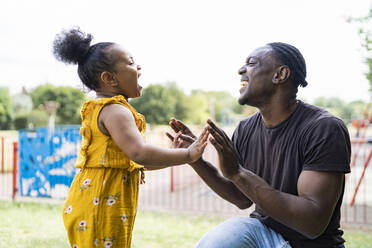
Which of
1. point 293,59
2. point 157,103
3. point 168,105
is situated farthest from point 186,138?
point 168,105

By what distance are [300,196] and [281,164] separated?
0.25 meters

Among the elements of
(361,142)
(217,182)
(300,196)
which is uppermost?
(300,196)

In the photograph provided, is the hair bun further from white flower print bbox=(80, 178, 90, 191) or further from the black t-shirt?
the black t-shirt

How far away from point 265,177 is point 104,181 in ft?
2.81

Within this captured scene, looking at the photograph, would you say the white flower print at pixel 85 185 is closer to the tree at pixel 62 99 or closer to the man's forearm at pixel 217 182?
the man's forearm at pixel 217 182

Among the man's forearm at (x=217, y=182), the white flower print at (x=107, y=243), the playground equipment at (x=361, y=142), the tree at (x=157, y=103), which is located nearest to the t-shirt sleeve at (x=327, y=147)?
the man's forearm at (x=217, y=182)

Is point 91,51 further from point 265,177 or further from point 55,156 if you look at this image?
point 55,156

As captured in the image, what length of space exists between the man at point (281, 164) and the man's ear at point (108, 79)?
397mm

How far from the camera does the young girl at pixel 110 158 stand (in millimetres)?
1907

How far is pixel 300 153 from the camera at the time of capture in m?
1.96

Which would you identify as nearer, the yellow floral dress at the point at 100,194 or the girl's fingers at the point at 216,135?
the girl's fingers at the point at 216,135

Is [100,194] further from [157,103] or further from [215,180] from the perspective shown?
[157,103]

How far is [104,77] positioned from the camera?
6.92ft

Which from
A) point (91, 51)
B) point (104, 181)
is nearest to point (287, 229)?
point (104, 181)
